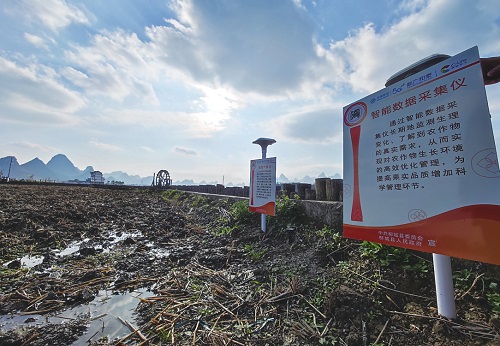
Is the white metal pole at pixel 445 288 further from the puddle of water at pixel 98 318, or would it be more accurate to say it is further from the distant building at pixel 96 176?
the distant building at pixel 96 176

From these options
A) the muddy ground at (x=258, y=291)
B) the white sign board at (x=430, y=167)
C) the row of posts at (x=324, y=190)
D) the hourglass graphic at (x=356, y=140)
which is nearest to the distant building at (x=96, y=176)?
the muddy ground at (x=258, y=291)

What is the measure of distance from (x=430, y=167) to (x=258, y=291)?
2.57 m

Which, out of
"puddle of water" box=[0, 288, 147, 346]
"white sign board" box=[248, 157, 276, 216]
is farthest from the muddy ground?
"white sign board" box=[248, 157, 276, 216]

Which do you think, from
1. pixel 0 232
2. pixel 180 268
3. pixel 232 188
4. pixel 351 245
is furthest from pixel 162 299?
pixel 232 188

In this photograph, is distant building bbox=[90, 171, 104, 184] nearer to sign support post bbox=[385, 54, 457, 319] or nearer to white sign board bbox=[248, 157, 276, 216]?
white sign board bbox=[248, 157, 276, 216]

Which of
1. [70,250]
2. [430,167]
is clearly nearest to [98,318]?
[70,250]

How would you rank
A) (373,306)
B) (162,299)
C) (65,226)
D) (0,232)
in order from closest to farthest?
(373,306)
(162,299)
(0,232)
(65,226)

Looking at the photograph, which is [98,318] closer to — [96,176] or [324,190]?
[324,190]

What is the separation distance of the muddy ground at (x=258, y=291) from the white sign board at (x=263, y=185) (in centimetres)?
51

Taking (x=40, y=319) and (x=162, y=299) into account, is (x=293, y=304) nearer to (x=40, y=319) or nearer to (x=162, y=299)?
(x=162, y=299)

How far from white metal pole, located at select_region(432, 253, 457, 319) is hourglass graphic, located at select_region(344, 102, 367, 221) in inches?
32.7

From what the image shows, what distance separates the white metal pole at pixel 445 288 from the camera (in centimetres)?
211

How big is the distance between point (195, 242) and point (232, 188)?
218 inches

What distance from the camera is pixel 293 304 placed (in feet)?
9.34
